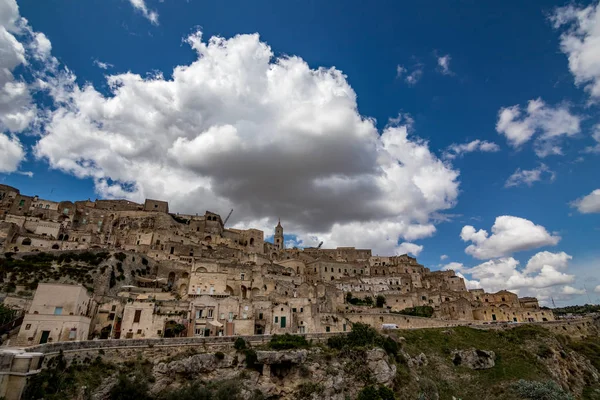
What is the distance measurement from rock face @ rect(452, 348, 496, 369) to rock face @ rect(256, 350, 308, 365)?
932 inches

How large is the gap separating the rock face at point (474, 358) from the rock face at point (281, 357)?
2366 cm

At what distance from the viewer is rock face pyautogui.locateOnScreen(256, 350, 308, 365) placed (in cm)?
3844

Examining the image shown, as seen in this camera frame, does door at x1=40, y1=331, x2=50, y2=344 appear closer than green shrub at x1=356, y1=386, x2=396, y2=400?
Yes

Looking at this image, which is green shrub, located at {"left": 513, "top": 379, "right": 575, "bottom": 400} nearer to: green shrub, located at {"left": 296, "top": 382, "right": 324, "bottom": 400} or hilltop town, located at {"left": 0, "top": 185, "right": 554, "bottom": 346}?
hilltop town, located at {"left": 0, "top": 185, "right": 554, "bottom": 346}

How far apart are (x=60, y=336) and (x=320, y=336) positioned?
27.3 m

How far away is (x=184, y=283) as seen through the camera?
56594 millimetres

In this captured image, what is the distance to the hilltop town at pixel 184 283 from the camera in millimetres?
40531

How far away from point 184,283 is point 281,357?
78.3 feet

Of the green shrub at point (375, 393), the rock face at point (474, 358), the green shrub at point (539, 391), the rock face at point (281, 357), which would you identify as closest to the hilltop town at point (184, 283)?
the rock face at point (281, 357)

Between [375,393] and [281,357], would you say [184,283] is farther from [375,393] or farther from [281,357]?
[375,393]

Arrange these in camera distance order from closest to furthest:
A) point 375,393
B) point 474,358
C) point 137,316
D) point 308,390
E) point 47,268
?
1. point 375,393
2. point 308,390
3. point 137,316
4. point 474,358
5. point 47,268

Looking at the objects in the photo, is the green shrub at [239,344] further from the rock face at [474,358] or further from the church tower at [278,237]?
the church tower at [278,237]

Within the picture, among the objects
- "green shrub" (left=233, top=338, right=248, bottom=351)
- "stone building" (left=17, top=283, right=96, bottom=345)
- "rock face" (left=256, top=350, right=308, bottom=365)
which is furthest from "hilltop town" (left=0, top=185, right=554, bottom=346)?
"rock face" (left=256, top=350, right=308, bottom=365)

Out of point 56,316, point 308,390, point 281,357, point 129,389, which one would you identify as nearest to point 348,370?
point 308,390
